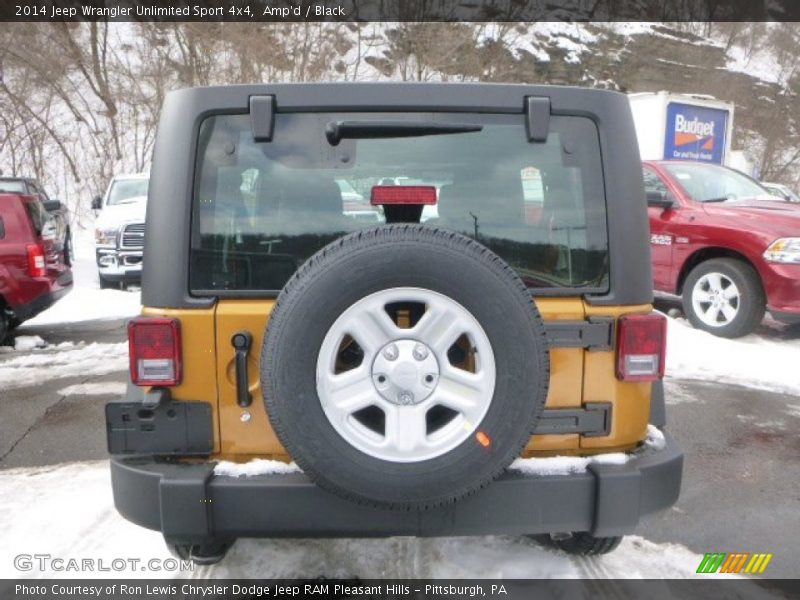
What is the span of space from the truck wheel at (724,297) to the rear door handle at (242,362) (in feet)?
19.7

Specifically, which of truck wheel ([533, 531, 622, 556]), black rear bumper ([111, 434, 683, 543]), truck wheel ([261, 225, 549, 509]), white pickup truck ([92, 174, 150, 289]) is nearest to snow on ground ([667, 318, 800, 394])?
truck wheel ([533, 531, 622, 556])

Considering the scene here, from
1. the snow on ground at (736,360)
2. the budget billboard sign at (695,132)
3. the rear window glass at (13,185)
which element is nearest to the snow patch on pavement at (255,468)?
the snow on ground at (736,360)

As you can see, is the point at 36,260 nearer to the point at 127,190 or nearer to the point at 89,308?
the point at 89,308

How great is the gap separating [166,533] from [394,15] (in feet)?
78.5

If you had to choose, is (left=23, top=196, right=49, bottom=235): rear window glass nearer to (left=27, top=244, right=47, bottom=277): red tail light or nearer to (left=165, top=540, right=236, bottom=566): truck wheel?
(left=27, top=244, right=47, bottom=277): red tail light

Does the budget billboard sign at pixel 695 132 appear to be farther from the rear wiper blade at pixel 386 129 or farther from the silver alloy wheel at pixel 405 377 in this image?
the silver alloy wheel at pixel 405 377

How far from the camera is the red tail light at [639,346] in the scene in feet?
7.39

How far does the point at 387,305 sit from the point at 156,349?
34.0 inches

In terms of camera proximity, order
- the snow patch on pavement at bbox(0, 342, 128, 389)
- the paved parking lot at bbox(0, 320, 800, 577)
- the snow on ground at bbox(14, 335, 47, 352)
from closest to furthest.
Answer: the paved parking lot at bbox(0, 320, 800, 577) → the snow patch on pavement at bbox(0, 342, 128, 389) → the snow on ground at bbox(14, 335, 47, 352)

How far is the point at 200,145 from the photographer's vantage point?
7.28ft

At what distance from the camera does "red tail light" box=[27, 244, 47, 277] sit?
6488 mm

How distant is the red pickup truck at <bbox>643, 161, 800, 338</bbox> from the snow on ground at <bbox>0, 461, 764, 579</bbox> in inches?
160

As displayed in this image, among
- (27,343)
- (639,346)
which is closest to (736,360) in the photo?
(639,346)

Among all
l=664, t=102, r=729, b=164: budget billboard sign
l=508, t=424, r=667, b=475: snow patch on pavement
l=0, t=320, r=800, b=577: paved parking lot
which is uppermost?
l=664, t=102, r=729, b=164: budget billboard sign
